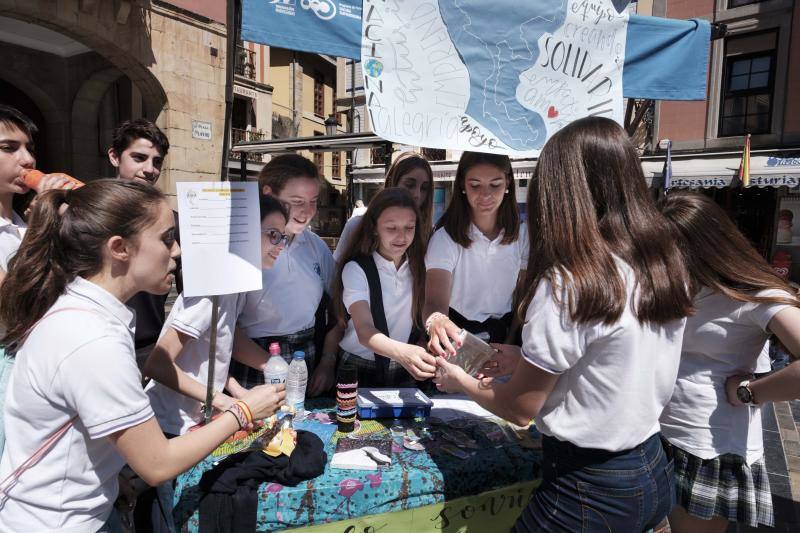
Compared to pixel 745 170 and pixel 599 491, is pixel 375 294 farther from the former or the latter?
pixel 745 170

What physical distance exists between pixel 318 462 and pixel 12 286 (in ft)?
3.48

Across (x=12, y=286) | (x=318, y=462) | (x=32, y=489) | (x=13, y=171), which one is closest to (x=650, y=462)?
(x=318, y=462)

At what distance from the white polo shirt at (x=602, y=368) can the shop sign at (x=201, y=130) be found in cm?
1080

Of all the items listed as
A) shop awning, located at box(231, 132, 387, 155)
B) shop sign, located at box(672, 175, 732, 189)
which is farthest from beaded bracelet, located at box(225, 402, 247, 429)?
shop sign, located at box(672, 175, 732, 189)

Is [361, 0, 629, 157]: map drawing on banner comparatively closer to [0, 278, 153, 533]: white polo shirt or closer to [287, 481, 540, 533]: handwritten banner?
[0, 278, 153, 533]: white polo shirt

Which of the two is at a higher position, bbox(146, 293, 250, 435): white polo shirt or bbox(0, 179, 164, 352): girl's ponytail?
bbox(0, 179, 164, 352): girl's ponytail

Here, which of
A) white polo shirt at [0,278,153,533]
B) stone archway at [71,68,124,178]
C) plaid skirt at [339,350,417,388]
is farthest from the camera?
stone archway at [71,68,124,178]

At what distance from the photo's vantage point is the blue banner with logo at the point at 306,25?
173 centimetres

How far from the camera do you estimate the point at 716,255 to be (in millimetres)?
1612

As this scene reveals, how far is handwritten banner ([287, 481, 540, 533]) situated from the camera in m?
1.56

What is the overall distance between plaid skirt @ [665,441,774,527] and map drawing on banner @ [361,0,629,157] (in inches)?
59.3

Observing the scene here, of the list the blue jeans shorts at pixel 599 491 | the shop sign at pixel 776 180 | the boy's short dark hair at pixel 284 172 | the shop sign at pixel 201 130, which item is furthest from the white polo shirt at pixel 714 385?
the shop sign at pixel 776 180

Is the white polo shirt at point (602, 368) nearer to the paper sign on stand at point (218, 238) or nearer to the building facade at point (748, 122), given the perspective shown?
the paper sign on stand at point (218, 238)

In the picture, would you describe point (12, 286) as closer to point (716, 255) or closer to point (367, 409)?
point (367, 409)
